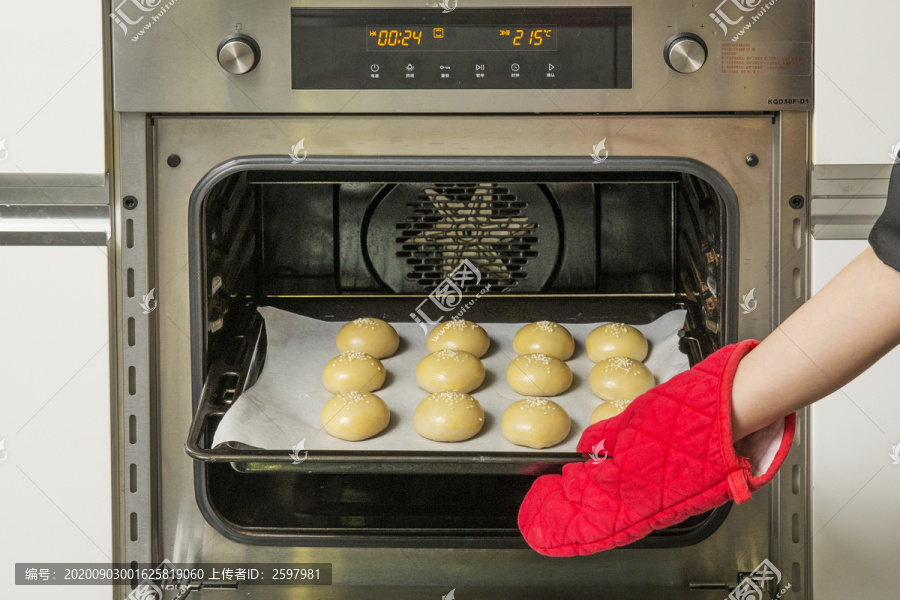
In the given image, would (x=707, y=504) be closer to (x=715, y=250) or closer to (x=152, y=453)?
(x=715, y=250)

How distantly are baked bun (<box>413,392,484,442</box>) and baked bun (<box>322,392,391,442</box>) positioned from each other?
0.06 meters

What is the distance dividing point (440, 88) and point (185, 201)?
1.27ft

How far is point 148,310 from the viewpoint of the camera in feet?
3.29

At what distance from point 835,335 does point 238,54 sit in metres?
0.77

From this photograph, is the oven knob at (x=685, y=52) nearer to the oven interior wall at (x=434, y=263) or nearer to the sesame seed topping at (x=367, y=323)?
the oven interior wall at (x=434, y=263)

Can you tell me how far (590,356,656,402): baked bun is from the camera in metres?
1.13

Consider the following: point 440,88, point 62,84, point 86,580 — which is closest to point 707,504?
point 440,88

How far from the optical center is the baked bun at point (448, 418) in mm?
1053

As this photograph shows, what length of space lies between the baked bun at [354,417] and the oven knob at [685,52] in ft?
2.09

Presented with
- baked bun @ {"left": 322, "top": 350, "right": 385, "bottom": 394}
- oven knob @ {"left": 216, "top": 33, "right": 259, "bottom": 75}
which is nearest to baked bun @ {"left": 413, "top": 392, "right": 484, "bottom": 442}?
baked bun @ {"left": 322, "top": 350, "right": 385, "bottom": 394}

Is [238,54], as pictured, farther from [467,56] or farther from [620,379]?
[620,379]

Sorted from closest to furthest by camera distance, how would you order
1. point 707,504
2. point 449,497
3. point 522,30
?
point 707,504 < point 522,30 < point 449,497

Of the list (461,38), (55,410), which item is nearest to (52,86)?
(55,410)

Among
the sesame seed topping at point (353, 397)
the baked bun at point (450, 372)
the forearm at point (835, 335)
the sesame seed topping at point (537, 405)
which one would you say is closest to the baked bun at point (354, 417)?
the sesame seed topping at point (353, 397)
